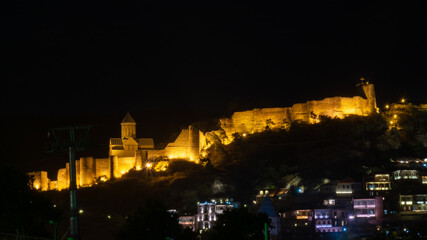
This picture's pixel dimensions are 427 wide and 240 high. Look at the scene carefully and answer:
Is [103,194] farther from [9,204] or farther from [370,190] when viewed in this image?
[9,204]

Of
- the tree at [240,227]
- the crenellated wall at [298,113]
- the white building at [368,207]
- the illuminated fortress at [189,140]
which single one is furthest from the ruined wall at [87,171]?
the tree at [240,227]

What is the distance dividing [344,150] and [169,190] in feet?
70.9

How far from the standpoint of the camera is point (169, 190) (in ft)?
257

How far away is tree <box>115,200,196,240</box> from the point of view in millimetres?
39219

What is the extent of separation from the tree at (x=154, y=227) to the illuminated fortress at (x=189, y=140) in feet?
150

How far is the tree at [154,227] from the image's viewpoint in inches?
1544

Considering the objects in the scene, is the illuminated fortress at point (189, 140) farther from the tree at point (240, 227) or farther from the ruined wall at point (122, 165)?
the tree at point (240, 227)

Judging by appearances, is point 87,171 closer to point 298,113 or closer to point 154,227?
point 298,113

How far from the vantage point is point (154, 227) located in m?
40.1

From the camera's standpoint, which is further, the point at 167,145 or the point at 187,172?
the point at 167,145

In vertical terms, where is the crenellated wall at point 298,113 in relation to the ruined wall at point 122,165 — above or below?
above

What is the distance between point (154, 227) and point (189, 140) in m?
50.9

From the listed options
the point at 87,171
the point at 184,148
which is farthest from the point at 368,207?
the point at 87,171

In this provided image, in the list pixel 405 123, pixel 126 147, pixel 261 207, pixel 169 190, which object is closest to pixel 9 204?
pixel 261 207
